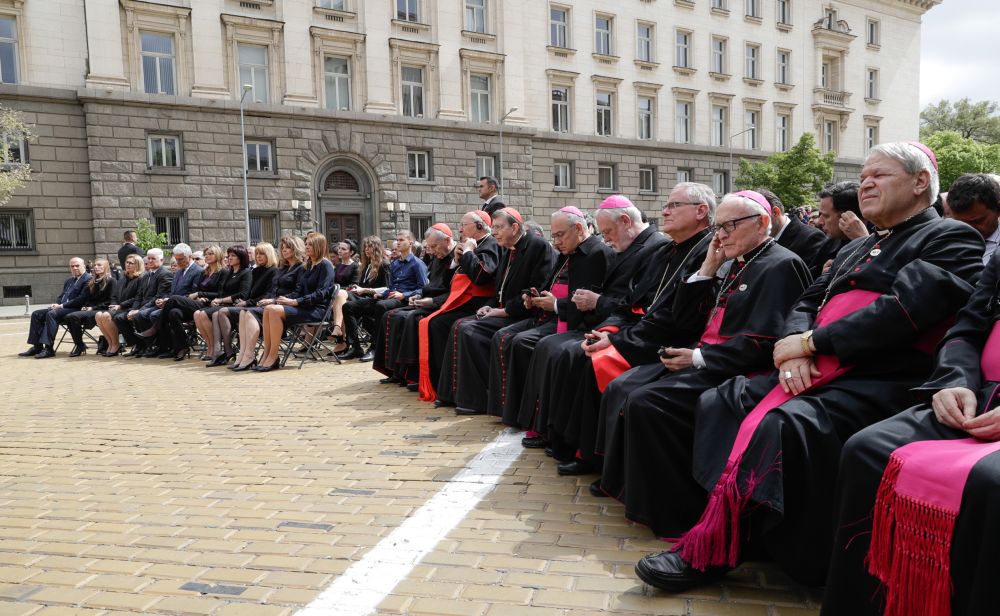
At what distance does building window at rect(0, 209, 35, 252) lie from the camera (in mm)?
24225

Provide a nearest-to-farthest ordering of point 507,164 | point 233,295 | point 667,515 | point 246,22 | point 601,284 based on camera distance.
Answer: point 667,515
point 601,284
point 233,295
point 246,22
point 507,164

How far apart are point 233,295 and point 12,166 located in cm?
1725

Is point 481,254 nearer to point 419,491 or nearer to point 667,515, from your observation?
point 419,491

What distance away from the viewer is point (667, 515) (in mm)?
3709

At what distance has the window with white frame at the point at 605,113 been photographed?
116 feet

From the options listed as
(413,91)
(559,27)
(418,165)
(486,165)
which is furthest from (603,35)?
(418,165)

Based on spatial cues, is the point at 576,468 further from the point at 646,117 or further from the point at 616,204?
the point at 646,117

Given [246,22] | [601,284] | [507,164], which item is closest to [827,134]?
[507,164]

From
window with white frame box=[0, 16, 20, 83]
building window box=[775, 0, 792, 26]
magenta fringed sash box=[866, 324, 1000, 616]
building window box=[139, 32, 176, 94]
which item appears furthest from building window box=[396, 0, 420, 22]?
magenta fringed sash box=[866, 324, 1000, 616]

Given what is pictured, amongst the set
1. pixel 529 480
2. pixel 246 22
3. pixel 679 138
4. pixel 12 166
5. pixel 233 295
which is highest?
pixel 246 22

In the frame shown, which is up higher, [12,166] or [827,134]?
[827,134]

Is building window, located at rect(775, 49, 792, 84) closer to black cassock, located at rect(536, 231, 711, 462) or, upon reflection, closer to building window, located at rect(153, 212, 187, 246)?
building window, located at rect(153, 212, 187, 246)

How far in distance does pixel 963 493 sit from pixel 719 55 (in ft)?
135

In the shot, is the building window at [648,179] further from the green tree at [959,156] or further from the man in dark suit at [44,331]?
the man in dark suit at [44,331]
